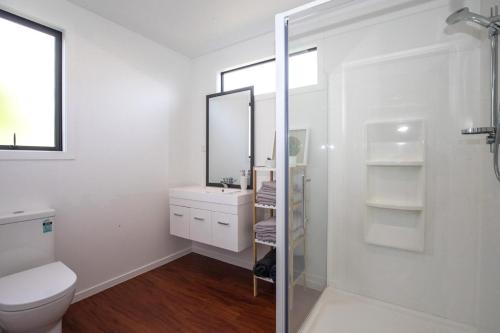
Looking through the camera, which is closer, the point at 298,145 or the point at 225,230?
the point at 298,145

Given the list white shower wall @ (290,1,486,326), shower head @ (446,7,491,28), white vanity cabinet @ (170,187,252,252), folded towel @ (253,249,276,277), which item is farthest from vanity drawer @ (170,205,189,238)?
shower head @ (446,7,491,28)

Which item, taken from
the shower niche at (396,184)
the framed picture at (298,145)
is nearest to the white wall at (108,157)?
the framed picture at (298,145)

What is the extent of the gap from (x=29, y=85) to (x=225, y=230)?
6.22ft

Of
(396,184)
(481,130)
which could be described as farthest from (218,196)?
(481,130)

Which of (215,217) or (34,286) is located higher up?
(215,217)

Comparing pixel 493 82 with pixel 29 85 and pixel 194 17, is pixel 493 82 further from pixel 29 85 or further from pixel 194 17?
pixel 29 85

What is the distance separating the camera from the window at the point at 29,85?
5.39 feet

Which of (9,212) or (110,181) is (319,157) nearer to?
(110,181)

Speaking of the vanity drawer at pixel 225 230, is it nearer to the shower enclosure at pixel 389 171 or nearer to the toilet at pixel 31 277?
the shower enclosure at pixel 389 171

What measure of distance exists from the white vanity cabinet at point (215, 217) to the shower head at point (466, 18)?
6.01 ft

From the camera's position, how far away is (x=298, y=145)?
1458 millimetres

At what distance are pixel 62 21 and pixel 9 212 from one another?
4.81 ft

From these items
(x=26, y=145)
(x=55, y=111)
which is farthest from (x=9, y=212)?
(x=55, y=111)

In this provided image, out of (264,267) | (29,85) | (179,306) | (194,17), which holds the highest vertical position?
(194,17)
